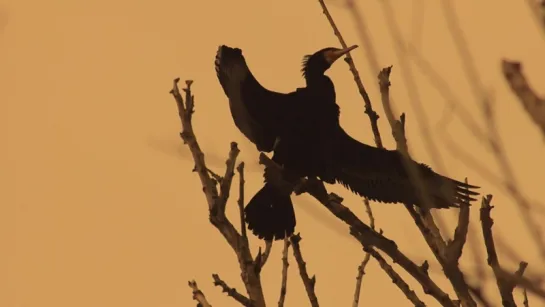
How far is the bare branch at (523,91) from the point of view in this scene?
943mm

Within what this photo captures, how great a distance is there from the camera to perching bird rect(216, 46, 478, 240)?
3505 mm

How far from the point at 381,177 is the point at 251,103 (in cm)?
63

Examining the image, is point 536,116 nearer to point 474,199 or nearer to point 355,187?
point 474,199

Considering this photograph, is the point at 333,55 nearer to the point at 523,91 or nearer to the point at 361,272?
the point at 361,272

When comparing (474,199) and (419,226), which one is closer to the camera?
(419,226)

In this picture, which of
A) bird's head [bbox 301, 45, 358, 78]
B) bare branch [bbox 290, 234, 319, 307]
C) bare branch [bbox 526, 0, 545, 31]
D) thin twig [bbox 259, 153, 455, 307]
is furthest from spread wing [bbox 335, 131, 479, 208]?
bare branch [bbox 526, 0, 545, 31]

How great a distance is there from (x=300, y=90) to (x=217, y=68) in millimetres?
486

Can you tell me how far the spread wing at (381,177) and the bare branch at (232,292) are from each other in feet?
3.05

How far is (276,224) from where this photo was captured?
137 inches

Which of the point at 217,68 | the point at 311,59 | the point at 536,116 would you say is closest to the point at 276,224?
the point at 217,68

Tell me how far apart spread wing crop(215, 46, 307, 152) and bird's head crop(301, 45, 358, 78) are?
0.38 meters

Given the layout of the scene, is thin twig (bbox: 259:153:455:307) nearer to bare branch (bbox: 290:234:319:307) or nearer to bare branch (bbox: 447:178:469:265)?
bare branch (bbox: 447:178:469:265)

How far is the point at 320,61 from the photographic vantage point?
4.12 m

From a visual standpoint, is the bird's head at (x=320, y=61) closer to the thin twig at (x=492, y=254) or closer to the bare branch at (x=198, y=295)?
the bare branch at (x=198, y=295)
